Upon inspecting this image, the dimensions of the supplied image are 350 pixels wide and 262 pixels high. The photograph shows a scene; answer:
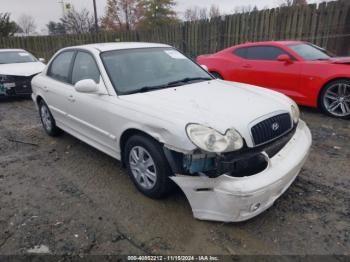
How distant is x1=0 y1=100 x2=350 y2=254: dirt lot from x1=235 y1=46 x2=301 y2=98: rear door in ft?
6.66

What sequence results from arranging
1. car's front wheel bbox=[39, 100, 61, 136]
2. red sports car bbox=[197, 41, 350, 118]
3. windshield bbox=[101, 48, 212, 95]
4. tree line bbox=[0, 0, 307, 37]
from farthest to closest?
tree line bbox=[0, 0, 307, 37] → red sports car bbox=[197, 41, 350, 118] → car's front wheel bbox=[39, 100, 61, 136] → windshield bbox=[101, 48, 212, 95]

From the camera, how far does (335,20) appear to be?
8734 millimetres

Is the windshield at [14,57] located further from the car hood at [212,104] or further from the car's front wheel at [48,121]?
the car hood at [212,104]

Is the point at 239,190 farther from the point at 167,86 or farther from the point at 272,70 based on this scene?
the point at 272,70

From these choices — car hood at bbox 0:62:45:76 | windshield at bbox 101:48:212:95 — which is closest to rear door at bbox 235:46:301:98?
windshield at bbox 101:48:212:95

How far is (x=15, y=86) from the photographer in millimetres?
7938

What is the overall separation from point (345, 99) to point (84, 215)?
16.2ft

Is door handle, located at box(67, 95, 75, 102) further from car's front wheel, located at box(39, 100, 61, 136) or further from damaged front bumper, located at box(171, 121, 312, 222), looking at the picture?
damaged front bumper, located at box(171, 121, 312, 222)

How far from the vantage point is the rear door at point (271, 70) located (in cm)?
576

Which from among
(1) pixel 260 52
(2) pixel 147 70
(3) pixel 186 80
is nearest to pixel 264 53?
(1) pixel 260 52

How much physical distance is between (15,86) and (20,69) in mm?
567

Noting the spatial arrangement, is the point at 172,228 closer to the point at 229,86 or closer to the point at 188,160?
the point at 188,160

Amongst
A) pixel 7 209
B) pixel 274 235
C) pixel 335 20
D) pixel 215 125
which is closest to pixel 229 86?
pixel 215 125

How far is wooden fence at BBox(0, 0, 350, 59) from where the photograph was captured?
8.77m
